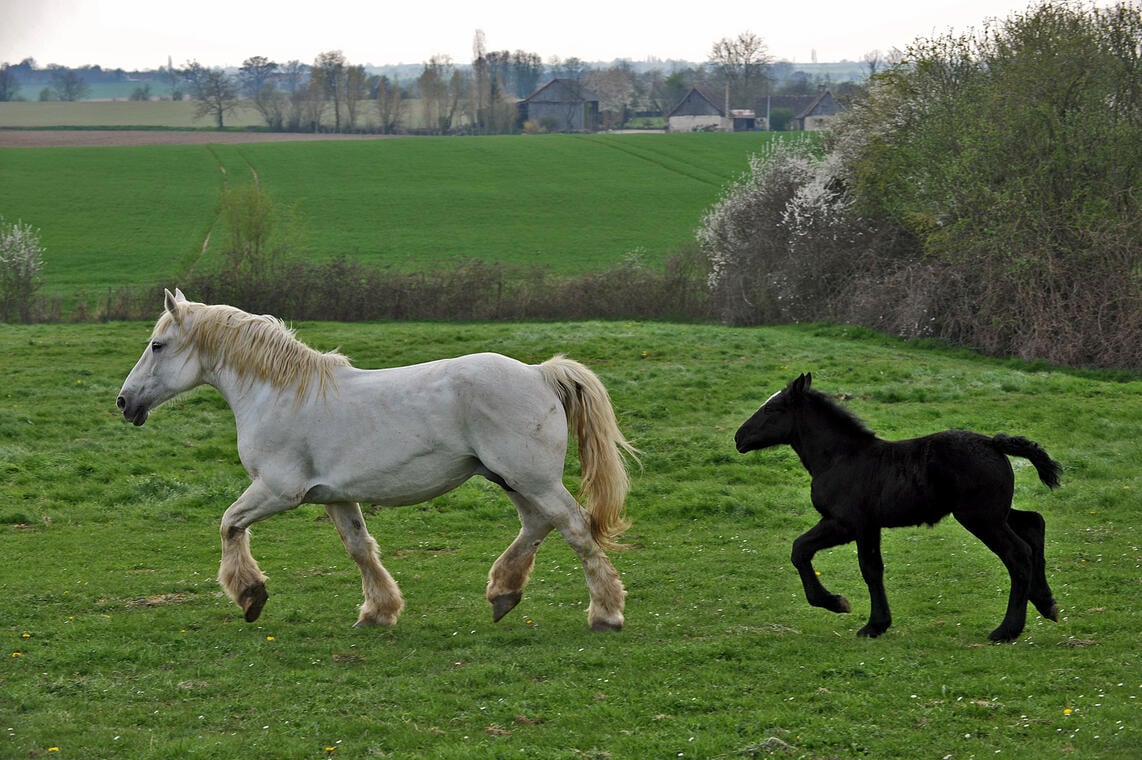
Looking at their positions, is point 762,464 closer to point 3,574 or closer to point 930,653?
point 930,653

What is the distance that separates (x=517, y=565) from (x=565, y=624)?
0.59 m

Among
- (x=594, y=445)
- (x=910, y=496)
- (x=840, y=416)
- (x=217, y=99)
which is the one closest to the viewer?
(x=910, y=496)

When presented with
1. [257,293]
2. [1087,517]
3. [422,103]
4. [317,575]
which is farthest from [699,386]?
[422,103]

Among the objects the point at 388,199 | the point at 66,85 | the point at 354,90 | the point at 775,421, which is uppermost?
the point at 66,85

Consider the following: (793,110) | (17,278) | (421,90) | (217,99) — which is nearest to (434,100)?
(421,90)

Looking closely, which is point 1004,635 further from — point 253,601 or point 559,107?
point 559,107

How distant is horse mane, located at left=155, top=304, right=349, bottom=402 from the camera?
30.0 ft

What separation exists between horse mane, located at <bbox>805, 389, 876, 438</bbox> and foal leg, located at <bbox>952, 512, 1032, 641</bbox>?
3.36 ft

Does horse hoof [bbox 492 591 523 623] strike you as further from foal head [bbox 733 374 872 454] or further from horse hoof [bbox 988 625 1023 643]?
horse hoof [bbox 988 625 1023 643]

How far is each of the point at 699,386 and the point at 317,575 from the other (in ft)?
35.5

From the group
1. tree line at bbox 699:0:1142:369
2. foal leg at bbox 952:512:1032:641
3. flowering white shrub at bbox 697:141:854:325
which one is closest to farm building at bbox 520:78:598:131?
flowering white shrub at bbox 697:141:854:325

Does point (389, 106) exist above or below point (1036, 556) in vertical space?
above

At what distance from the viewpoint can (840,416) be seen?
8688 millimetres

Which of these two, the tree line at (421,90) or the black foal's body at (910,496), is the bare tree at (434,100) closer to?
the tree line at (421,90)
